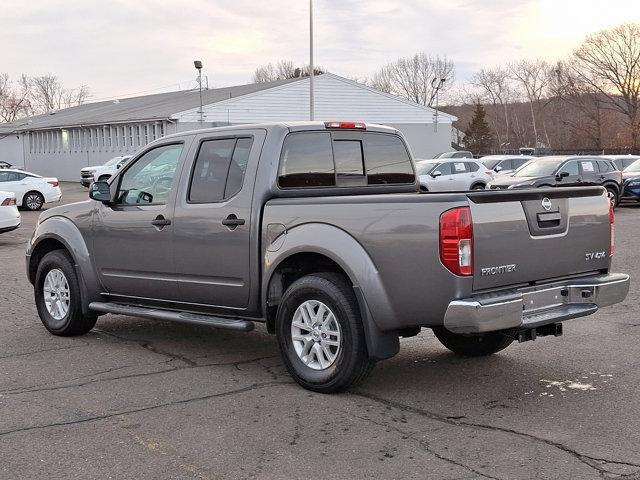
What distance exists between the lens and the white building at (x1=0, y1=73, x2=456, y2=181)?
44688 millimetres

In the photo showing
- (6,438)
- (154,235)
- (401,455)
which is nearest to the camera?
(401,455)

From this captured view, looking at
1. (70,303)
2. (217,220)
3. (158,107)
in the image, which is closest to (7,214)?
(70,303)

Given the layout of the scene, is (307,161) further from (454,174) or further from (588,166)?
(454,174)

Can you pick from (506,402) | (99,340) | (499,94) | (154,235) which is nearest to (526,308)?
(506,402)

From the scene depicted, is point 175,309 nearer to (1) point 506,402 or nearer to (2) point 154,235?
(2) point 154,235

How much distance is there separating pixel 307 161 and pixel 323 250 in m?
1.08

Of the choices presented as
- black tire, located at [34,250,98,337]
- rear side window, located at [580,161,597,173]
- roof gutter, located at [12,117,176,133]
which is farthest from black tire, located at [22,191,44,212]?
black tire, located at [34,250,98,337]

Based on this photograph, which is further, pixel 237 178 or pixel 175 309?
pixel 175 309

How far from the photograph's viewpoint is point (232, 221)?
622 centimetres

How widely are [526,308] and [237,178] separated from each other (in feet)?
7.98

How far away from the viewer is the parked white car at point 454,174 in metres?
26.2

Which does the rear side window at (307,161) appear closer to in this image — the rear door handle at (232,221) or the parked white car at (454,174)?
the rear door handle at (232,221)

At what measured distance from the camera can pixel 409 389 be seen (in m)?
5.84

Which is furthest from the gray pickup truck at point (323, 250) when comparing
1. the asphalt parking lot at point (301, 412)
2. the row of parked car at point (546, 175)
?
the row of parked car at point (546, 175)
